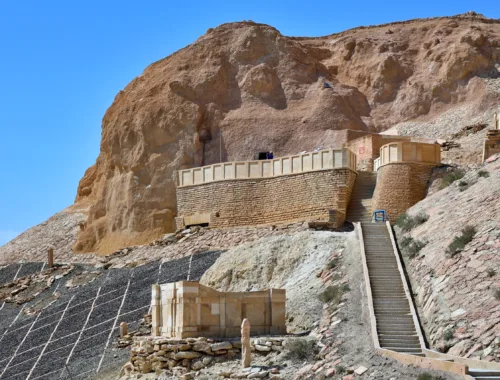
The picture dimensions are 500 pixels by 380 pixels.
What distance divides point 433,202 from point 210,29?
24.7 metres

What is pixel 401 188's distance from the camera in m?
33.8

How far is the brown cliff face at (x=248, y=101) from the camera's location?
46.0m

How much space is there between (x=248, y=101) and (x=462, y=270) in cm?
2664

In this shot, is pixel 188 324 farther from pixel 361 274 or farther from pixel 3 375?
pixel 3 375

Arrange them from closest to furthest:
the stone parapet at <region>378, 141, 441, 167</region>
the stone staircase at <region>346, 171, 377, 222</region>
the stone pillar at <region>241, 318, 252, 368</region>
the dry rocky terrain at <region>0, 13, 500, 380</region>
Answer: the stone pillar at <region>241, 318, 252, 368</region>, the dry rocky terrain at <region>0, 13, 500, 380</region>, the stone parapet at <region>378, 141, 441, 167</region>, the stone staircase at <region>346, 171, 377, 222</region>

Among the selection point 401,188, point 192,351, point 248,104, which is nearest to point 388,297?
point 192,351

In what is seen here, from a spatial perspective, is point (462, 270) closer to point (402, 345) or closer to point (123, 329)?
point (402, 345)

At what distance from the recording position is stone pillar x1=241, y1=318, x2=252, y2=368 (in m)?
22.4

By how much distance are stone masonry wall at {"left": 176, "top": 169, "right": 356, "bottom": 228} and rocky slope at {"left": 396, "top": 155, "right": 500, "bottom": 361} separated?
5.08m

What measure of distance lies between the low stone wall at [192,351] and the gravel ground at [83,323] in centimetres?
306

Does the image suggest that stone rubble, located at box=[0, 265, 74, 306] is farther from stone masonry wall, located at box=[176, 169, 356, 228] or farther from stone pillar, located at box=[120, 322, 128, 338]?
stone pillar, located at box=[120, 322, 128, 338]

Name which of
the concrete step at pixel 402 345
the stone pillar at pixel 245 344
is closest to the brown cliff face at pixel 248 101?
the stone pillar at pixel 245 344

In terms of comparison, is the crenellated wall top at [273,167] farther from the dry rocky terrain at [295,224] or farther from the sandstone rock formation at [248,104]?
the sandstone rock formation at [248,104]

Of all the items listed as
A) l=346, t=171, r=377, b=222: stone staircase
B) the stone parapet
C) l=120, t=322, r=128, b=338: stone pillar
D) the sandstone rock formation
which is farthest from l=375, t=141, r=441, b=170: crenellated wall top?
the sandstone rock formation
